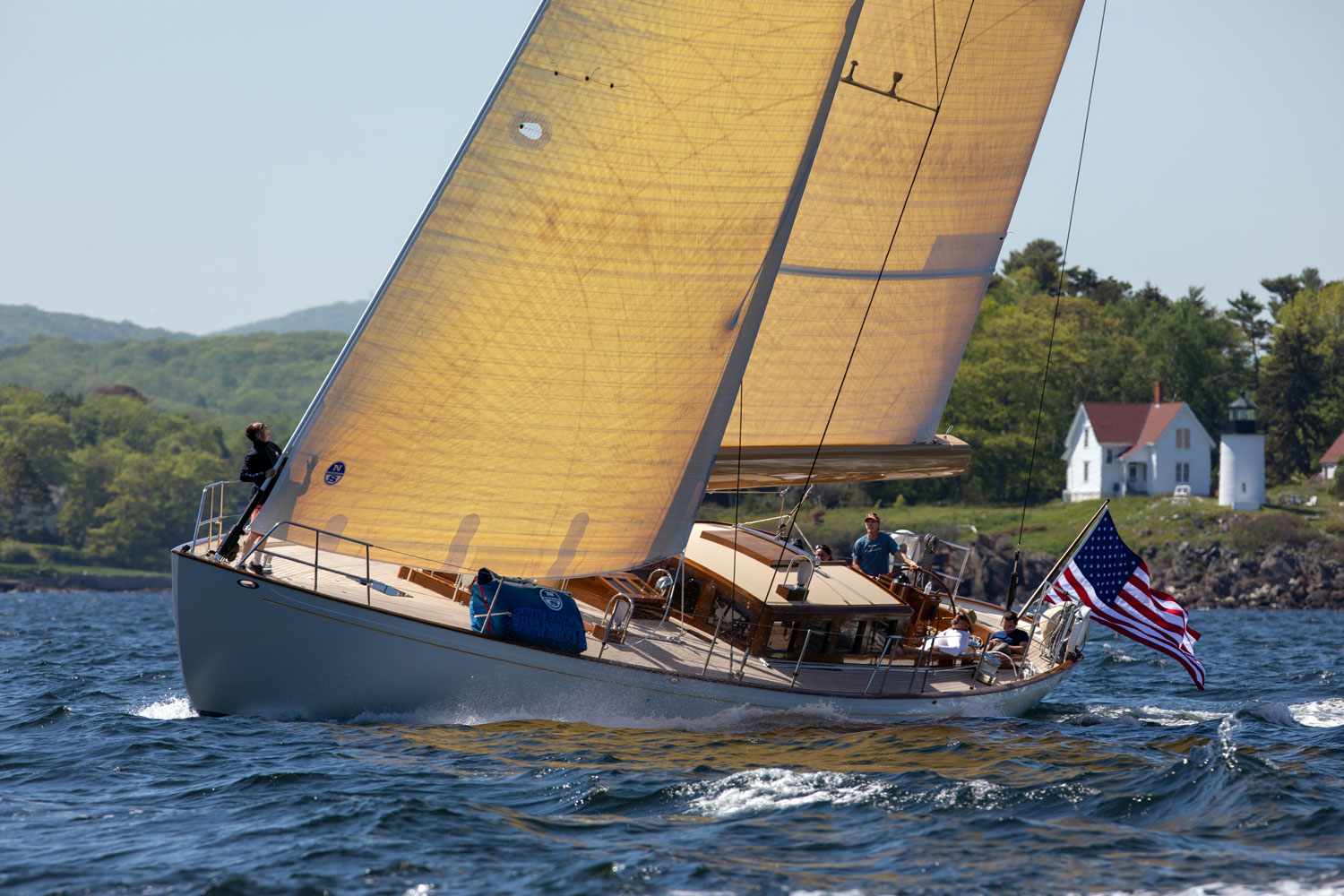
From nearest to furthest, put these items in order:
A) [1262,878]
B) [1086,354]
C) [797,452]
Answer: [1262,878] → [797,452] → [1086,354]

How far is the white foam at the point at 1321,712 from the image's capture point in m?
14.7

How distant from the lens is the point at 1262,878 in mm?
8039

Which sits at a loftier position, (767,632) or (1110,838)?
(767,632)

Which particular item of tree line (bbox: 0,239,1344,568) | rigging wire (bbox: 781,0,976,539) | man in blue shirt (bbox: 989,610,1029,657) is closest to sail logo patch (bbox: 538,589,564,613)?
rigging wire (bbox: 781,0,976,539)

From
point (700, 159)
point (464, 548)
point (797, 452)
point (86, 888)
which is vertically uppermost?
point (700, 159)

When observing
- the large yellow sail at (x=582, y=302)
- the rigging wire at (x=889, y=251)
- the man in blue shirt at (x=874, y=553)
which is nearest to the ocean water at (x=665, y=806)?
the large yellow sail at (x=582, y=302)

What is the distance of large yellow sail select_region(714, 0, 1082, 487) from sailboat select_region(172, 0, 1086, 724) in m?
2.44

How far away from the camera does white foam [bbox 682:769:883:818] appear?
968 cm

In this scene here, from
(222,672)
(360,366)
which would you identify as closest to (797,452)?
(360,366)

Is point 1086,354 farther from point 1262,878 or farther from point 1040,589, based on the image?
point 1262,878

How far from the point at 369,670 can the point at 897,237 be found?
31.2 feet

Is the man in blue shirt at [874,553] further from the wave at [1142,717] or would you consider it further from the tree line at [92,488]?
the tree line at [92,488]

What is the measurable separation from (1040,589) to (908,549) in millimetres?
2061

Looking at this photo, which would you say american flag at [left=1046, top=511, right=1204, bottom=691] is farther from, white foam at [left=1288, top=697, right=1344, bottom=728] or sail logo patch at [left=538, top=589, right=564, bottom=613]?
sail logo patch at [left=538, top=589, right=564, bottom=613]
